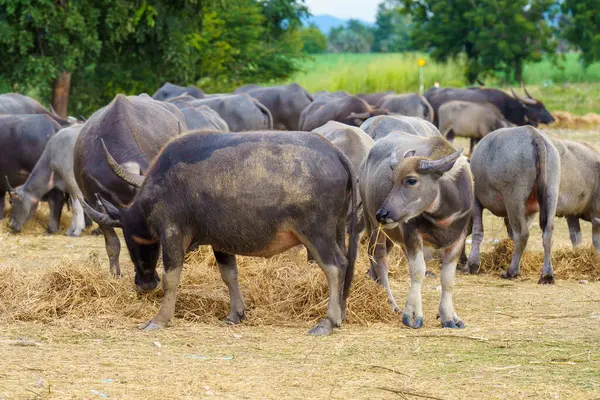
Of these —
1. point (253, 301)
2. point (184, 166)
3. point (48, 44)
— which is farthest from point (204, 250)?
point (48, 44)

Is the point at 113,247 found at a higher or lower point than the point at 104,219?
lower

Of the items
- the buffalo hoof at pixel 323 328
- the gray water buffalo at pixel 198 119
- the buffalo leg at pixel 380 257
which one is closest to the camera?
the buffalo hoof at pixel 323 328

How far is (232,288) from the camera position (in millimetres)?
9328

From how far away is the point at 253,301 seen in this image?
9797 mm

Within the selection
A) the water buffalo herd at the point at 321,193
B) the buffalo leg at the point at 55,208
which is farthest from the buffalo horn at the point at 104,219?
the buffalo leg at the point at 55,208

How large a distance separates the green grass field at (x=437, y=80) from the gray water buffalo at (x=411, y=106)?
51.9ft

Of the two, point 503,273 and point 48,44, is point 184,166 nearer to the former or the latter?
point 503,273

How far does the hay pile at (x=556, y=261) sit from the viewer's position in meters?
12.3

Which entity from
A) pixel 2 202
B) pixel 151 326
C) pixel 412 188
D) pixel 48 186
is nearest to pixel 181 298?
pixel 151 326

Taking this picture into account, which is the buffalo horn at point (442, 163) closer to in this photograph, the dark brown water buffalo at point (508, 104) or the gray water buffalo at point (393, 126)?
the gray water buffalo at point (393, 126)

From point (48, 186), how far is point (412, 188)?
8.47 m

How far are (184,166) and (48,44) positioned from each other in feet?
66.2

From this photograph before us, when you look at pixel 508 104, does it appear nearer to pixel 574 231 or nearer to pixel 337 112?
pixel 337 112

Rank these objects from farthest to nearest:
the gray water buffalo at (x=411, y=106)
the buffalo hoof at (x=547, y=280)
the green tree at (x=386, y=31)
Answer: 1. the green tree at (x=386, y=31)
2. the gray water buffalo at (x=411, y=106)
3. the buffalo hoof at (x=547, y=280)
